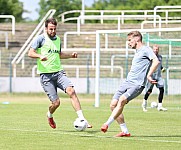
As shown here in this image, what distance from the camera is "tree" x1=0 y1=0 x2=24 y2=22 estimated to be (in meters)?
57.8

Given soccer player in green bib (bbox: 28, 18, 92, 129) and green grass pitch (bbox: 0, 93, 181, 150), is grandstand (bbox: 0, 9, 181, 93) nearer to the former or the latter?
green grass pitch (bbox: 0, 93, 181, 150)

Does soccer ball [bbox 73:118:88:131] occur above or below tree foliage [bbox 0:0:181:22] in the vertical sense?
below

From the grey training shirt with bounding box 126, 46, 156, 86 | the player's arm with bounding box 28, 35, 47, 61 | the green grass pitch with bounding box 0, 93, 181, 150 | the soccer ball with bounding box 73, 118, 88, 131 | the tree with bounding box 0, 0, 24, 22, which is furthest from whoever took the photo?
the tree with bounding box 0, 0, 24, 22

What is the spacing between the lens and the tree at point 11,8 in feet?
190

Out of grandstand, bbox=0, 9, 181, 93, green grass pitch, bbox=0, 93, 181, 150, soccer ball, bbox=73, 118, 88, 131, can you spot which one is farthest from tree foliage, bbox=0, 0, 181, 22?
soccer ball, bbox=73, 118, 88, 131

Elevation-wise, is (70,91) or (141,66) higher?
(141,66)

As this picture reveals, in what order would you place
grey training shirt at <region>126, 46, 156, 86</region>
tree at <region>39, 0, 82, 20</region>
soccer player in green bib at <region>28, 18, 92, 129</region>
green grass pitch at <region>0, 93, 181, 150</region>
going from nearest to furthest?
green grass pitch at <region>0, 93, 181, 150</region>
grey training shirt at <region>126, 46, 156, 86</region>
soccer player in green bib at <region>28, 18, 92, 129</region>
tree at <region>39, 0, 82, 20</region>

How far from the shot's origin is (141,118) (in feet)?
67.7

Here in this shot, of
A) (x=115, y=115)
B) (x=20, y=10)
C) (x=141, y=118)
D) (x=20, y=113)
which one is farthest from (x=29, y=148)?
(x=20, y=10)

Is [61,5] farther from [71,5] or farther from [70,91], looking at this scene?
[70,91]

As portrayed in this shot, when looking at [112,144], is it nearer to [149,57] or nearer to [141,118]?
[149,57]

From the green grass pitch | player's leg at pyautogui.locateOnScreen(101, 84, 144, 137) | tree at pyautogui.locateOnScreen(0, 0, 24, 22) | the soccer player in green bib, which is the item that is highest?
tree at pyautogui.locateOnScreen(0, 0, 24, 22)

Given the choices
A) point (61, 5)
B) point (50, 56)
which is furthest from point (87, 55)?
point (61, 5)

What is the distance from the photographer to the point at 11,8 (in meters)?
60.2
